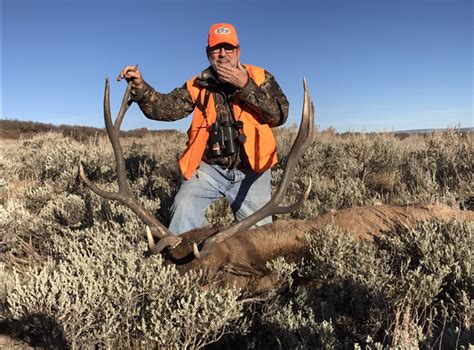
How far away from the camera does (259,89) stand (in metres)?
3.94

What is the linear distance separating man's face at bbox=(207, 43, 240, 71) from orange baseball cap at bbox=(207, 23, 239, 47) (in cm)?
6

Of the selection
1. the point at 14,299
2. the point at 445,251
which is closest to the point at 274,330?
the point at 445,251

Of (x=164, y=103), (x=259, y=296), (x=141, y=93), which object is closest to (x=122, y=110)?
(x=141, y=93)

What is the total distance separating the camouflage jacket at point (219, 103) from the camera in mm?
4023

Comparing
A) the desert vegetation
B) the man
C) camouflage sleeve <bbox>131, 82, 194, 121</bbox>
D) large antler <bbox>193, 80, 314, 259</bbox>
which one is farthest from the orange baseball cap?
the desert vegetation

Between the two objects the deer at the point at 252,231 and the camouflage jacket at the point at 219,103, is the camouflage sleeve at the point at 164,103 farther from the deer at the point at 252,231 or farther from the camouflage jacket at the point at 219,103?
the deer at the point at 252,231

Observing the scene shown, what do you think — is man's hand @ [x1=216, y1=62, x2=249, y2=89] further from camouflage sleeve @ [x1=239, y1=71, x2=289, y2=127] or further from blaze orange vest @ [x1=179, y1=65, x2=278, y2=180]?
blaze orange vest @ [x1=179, y1=65, x2=278, y2=180]

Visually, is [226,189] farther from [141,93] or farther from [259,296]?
[259,296]

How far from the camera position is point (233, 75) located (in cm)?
384

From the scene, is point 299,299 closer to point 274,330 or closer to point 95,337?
point 274,330

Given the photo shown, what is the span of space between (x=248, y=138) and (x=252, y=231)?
44.6 inches

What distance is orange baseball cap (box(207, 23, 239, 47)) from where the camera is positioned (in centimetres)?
393

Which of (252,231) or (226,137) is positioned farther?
(226,137)

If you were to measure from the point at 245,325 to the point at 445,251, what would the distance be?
4.83 ft
